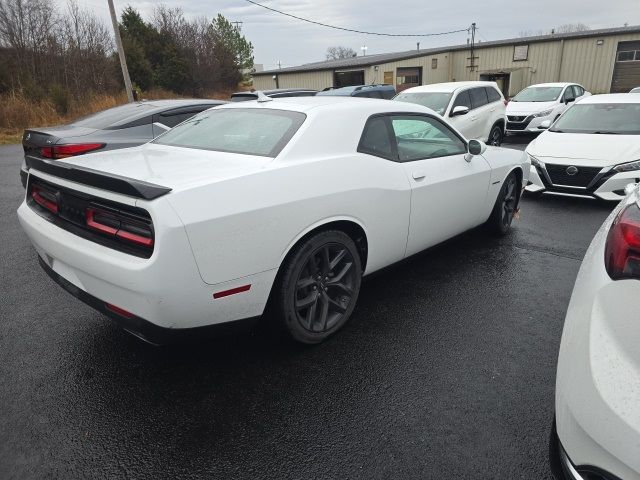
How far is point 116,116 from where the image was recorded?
5.68 meters

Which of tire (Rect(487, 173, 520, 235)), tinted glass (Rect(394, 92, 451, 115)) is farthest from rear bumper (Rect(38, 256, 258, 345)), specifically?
tinted glass (Rect(394, 92, 451, 115))

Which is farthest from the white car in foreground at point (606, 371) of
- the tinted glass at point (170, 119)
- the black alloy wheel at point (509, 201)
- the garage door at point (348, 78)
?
the garage door at point (348, 78)

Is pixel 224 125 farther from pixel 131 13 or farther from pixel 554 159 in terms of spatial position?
pixel 131 13

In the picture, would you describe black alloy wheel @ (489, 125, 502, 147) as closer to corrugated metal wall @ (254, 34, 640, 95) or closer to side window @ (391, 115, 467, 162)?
side window @ (391, 115, 467, 162)

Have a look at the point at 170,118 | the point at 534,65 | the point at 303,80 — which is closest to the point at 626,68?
the point at 534,65

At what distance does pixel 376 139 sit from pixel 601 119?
5.63m

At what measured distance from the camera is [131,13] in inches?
1672

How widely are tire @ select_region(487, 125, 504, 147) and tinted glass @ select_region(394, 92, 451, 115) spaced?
186 centimetres

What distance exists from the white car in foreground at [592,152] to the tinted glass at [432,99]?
2.64m

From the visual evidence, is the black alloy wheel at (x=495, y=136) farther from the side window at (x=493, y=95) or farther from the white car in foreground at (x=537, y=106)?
the white car in foreground at (x=537, y=106)

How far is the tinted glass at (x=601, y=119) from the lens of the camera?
6588 millimetres

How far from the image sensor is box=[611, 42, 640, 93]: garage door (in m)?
26.9

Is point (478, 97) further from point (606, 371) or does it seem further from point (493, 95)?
point (606, 371)

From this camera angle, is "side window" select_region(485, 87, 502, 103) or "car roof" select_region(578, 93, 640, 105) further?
"side window" select_region(485, 87, 502, 103)
